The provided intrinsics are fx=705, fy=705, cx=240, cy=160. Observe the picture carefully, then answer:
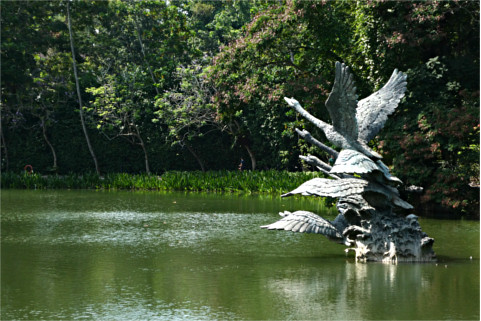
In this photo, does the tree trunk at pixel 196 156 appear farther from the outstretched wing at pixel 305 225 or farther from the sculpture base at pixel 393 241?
the sculpture base at pixel 393 241

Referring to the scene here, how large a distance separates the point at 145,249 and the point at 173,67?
16.6m

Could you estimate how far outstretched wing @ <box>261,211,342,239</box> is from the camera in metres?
8.81

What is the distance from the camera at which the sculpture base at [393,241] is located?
28.7ft

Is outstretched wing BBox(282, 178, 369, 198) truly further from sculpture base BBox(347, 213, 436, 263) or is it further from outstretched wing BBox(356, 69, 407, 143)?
outstretched wing BBox(356, 69, 407, 143)

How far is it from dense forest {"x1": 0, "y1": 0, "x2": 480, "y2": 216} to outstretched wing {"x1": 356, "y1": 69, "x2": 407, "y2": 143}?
379cm

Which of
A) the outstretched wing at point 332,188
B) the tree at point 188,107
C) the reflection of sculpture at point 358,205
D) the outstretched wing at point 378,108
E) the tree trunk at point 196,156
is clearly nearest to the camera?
the outstretched wing at point 332,188

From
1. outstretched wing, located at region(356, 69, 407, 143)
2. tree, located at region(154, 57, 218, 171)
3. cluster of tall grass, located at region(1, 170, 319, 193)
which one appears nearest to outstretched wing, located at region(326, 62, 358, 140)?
outstretched wing, located at region(356, 69, 407, 143)

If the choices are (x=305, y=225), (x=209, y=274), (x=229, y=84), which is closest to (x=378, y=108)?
(x=305, y=225)

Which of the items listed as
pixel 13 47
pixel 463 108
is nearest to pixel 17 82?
pixel 13 47

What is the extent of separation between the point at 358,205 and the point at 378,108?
1.76m

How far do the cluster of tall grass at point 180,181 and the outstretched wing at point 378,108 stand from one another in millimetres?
9960

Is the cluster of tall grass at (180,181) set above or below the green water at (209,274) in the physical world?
above

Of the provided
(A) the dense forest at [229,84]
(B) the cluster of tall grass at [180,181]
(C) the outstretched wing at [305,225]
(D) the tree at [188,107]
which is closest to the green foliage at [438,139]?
(A) the dense forest at [229,84]

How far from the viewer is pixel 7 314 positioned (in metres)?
6.05
